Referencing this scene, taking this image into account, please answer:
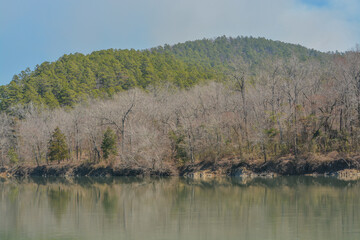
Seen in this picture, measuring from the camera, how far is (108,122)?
59.7 metres

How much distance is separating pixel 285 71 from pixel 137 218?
3068 centimetres

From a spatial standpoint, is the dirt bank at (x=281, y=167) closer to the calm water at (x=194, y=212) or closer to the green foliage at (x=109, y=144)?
the calm water at (x=194, y=212)

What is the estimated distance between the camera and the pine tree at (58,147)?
62.8m

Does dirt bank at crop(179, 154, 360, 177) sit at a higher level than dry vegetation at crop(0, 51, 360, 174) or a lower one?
lower

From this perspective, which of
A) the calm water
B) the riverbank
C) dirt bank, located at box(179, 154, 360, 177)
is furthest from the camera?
the riverbank

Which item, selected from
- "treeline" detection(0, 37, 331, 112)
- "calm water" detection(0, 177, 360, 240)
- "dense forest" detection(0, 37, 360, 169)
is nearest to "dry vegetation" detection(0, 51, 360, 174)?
"dense forest" detection(0, 37, 360, 169)

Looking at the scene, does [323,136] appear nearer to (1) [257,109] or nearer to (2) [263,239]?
(1) [257,109]

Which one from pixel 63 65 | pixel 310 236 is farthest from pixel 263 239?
pixel 63 65

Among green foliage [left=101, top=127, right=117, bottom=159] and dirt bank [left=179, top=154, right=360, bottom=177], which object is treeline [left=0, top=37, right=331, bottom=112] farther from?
dirt bank [left=179, top=154, right=360, bottom=177]

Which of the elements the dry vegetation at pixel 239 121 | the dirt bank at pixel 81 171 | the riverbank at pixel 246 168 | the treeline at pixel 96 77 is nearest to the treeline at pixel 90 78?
the treeline at pixel 96 77

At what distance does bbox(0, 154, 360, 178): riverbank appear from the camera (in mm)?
42250

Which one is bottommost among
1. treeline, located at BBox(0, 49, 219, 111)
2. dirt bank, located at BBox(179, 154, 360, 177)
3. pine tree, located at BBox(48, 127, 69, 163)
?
dirt bank, located at BBox(179, 154, 360, 177)

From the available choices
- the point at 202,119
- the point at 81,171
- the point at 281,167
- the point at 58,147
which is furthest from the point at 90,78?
the point at 281,167

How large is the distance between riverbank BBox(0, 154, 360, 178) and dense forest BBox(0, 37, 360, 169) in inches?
37.4
